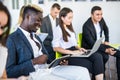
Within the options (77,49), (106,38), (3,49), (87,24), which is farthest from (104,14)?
(3,49)

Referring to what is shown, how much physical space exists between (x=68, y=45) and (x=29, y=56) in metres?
1.29

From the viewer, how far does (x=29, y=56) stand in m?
2.39

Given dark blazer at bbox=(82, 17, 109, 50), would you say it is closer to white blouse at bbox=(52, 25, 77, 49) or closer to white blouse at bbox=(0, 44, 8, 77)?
white blouse at bbox=(52, 25, 77, 49)

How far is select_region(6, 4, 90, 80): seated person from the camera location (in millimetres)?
2238

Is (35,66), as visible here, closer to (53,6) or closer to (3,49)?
(3,49)

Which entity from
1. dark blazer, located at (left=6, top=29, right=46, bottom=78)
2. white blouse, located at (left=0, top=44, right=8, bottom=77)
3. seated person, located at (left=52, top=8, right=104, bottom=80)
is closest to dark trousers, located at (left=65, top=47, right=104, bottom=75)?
seated person, located at (left=52, top=8, right=104, bottom=80)

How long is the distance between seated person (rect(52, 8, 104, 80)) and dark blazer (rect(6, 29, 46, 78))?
1120 mm

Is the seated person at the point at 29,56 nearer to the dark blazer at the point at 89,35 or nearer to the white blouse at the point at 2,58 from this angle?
the white blouse at the point at 2,58

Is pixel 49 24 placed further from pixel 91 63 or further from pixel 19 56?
pixel 19 56

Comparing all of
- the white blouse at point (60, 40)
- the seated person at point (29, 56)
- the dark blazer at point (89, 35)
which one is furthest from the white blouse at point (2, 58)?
the dark blazer at point (89, 35)

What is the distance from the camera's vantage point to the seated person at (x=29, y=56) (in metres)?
2.24

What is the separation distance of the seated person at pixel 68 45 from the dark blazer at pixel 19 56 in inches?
44.1

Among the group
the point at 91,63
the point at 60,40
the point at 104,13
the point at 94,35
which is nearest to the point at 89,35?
the point at 94,35

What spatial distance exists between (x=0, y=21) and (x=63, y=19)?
2024 mm
